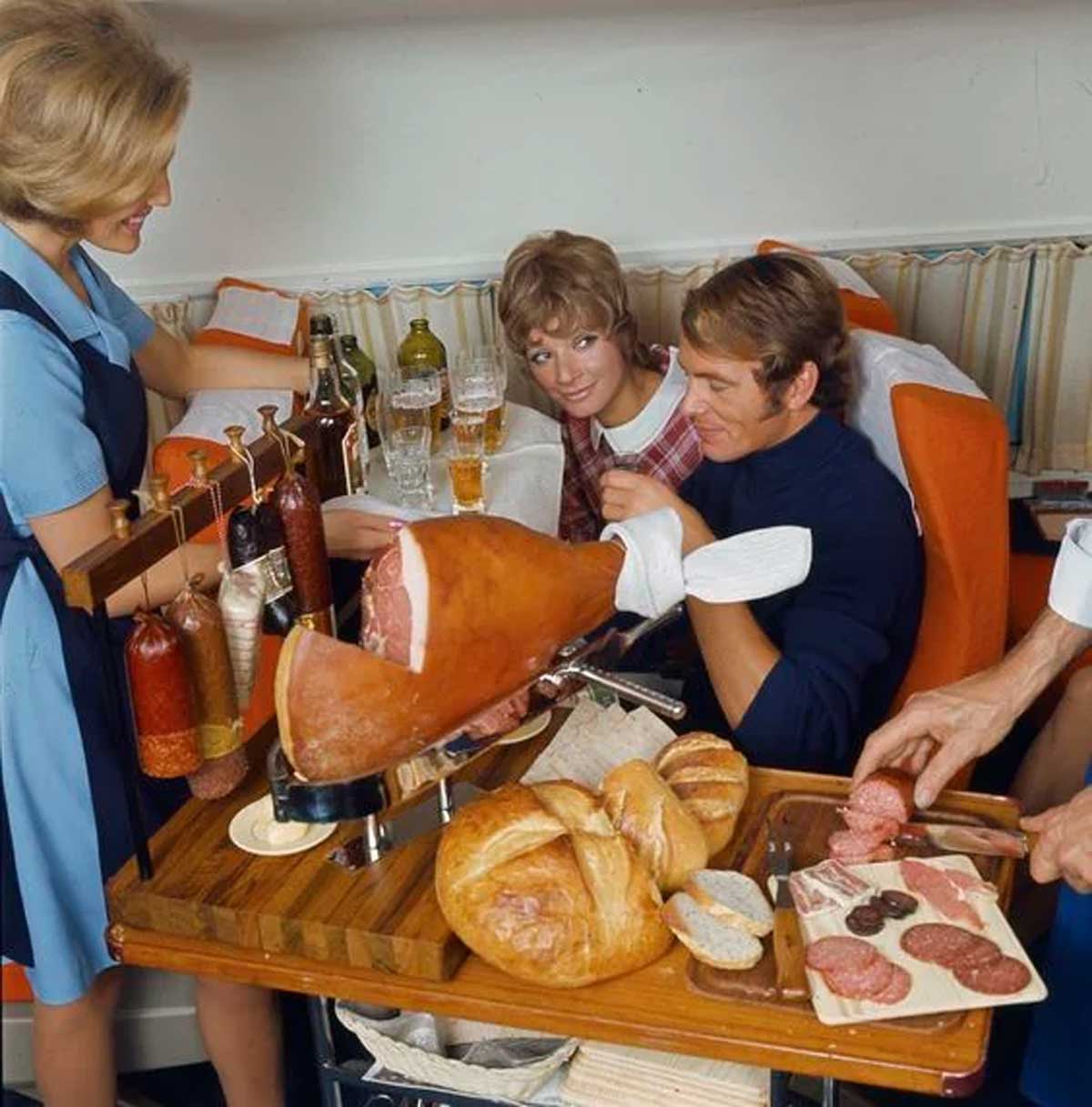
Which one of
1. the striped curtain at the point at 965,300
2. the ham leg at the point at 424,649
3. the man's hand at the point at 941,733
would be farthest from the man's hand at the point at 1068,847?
the striped curtain at the point at 965,300

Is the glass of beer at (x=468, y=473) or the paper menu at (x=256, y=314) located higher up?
the paper menu at (x=256, y=314)

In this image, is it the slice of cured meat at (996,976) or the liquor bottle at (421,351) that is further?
the liquor bottle at (421,351)

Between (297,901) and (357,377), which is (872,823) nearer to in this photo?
(297,901)

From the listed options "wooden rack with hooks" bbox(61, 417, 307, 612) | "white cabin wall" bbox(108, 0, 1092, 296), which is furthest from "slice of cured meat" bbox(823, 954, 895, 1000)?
"white cabin wall" bbox(108, 0, 1092, 296)

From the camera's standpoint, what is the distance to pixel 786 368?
211 cm

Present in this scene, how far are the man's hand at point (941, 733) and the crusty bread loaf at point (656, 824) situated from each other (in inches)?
9.7

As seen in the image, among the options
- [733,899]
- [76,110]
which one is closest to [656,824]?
[733,899]

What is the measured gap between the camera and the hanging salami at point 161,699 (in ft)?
4.64

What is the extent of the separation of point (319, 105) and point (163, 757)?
2062 mm

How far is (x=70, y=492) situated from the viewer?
5.74ft

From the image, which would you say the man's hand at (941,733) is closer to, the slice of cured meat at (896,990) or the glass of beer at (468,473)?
the slice of cured meat at (896,990)

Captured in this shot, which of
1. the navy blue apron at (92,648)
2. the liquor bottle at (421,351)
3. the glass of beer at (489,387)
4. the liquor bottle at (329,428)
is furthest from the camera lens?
the liquor bottle at (421,351)

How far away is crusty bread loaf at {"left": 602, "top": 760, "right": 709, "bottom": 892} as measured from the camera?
142 centimetres

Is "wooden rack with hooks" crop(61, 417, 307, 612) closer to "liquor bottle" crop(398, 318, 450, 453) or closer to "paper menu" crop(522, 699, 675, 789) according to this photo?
"paper menu" crop(522, 699, 675, 789)
